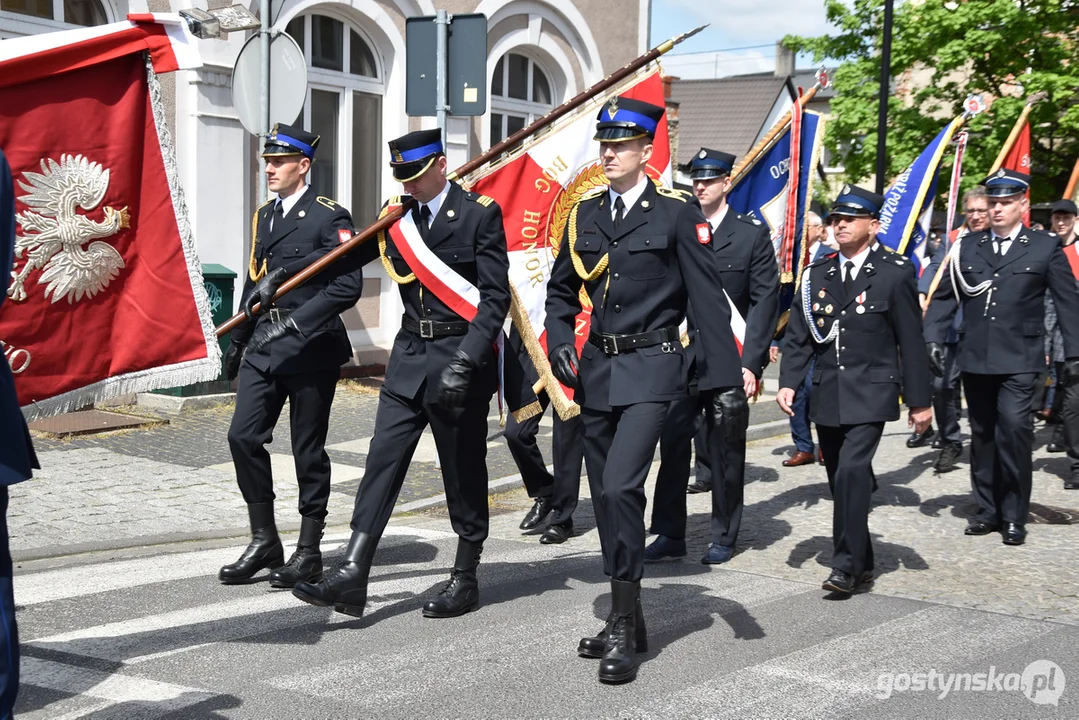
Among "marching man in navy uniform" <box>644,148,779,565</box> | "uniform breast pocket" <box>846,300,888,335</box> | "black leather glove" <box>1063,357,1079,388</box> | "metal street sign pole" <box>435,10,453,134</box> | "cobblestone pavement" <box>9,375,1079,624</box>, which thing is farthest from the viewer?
Result: "metal street sign pole" <box>435,10,453,134</box>

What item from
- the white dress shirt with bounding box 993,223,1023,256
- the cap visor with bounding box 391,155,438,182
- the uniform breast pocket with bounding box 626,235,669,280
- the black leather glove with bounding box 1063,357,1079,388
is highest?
the cap visor with bounding box 391,155,438,182

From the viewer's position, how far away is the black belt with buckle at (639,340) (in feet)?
17.5

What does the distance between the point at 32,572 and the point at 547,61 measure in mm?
12802

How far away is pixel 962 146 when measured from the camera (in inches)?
472

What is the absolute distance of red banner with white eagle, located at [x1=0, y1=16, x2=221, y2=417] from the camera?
4633 mm

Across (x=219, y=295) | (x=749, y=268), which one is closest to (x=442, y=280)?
(x=749, y=268)

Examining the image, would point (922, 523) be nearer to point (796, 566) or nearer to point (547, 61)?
point (796, 566)

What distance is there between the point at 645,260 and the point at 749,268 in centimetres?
237

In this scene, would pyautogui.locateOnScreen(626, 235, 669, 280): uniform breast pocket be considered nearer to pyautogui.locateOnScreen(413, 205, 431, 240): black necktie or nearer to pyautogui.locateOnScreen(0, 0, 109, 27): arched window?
pyautogui.locateOnScreen(413, 205, 431, 240): black necktie

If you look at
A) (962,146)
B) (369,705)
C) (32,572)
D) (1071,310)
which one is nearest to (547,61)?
(962,146)

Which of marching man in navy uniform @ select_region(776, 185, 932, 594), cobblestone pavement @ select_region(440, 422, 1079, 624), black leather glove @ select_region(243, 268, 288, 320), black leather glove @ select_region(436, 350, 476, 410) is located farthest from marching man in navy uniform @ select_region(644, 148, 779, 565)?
black leather glove @ select_region(243, 268, 288, 320)

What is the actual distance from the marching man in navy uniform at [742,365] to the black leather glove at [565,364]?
137 centimetres

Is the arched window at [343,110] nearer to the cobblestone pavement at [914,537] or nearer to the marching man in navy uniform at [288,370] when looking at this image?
the cobblestone pavement at [914,537]

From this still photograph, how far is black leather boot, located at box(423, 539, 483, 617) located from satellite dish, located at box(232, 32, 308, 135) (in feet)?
13.8
